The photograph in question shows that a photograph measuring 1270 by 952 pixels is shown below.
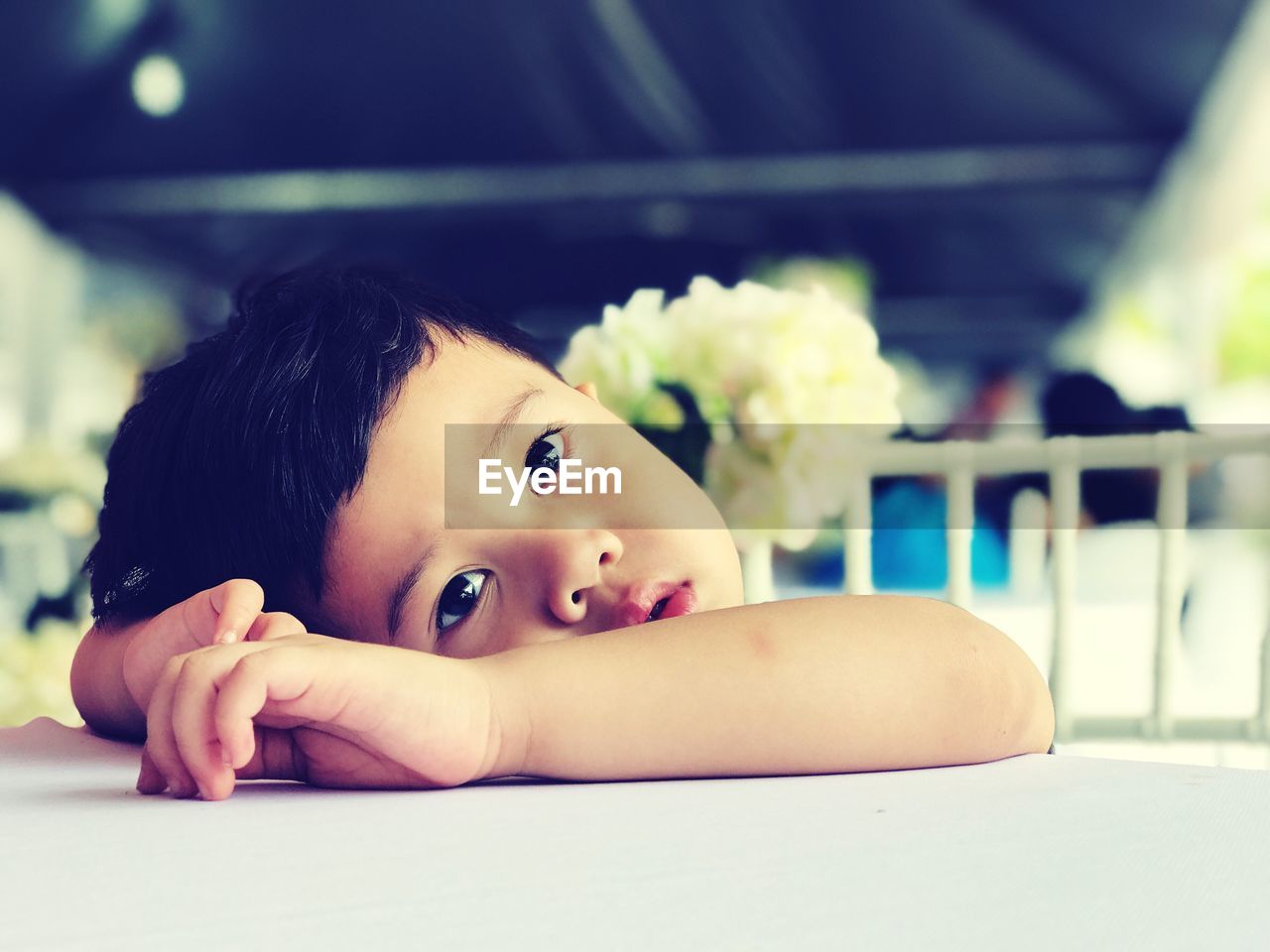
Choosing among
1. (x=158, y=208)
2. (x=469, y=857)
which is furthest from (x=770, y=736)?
(x=158, y=208)

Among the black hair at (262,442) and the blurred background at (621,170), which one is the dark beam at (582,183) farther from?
the black hair at (262,442)

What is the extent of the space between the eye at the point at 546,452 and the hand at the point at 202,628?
0.19 m

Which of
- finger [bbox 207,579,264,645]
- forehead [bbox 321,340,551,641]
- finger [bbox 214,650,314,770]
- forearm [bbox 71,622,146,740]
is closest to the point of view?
finger [bbox 214,650,314,770]

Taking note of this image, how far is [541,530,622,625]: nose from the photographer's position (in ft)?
2.16

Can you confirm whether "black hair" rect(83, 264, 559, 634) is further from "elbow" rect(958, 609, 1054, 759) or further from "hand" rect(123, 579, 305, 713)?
"elbow" rect(958, 609, 1054, 759)

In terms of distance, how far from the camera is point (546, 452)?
28.9 inches

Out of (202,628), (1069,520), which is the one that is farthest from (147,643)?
(1069,520)

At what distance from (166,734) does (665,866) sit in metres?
0.25

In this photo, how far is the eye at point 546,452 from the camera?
723mm

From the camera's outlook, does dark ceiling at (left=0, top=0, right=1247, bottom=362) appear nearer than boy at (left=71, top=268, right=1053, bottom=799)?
No

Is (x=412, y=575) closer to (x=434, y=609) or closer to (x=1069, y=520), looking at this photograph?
(x=434, y=609)

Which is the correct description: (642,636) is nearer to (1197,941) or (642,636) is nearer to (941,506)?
(1197,941)

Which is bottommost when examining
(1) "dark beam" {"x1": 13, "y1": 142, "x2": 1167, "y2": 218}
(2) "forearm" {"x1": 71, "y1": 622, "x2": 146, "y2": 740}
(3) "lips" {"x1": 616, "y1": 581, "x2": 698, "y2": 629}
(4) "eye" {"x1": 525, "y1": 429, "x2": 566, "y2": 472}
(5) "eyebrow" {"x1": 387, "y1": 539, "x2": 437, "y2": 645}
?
(2) "forearm" {"x1": 71, "y1": 622, "x2": 146, "y2": 740}

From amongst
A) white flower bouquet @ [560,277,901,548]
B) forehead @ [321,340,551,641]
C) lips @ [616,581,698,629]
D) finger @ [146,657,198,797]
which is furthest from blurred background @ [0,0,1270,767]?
finger @ [146,657,198,797]
